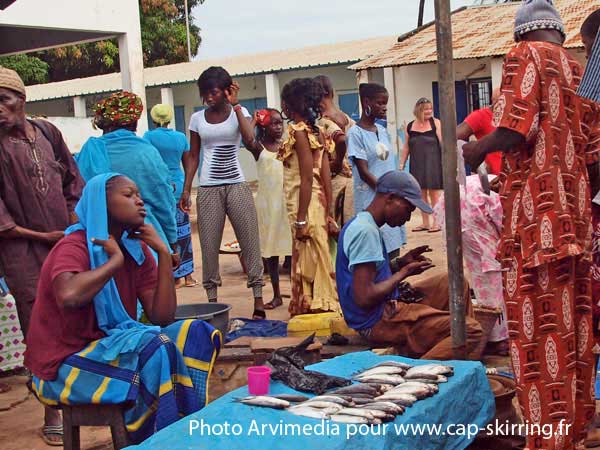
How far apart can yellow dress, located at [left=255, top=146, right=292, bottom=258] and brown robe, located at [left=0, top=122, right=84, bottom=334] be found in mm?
3361

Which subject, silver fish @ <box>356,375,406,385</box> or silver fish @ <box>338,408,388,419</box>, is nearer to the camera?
silver fish @ <box>338,408,388,419</box>

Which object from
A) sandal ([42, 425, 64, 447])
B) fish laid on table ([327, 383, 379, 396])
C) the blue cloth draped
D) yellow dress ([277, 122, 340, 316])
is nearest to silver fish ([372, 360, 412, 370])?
fish laid on table ([327, 383, 379, 396])

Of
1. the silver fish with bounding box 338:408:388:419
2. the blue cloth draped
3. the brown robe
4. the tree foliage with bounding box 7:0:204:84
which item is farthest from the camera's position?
the tree foliage with bounding box 7:0:204:84

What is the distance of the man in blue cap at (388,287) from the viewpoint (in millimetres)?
4793

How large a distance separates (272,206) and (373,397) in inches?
186

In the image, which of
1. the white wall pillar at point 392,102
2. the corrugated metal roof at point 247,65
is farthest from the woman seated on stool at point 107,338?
the corrugated metal roof at point 247,65

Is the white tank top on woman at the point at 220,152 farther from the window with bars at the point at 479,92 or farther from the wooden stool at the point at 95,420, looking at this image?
the window with bars at the point at 479,92

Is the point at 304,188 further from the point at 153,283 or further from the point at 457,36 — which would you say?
the point at 457,36

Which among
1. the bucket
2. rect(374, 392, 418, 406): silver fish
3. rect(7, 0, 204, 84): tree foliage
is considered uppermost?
rect(7, 0, 204, 84): tree foliage

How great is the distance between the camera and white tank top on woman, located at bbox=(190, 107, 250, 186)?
717cm

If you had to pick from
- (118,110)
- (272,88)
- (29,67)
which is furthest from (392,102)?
(118,110)

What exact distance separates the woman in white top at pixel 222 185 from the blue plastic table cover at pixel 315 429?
3.32 meters

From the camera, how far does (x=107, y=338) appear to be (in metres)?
3.82

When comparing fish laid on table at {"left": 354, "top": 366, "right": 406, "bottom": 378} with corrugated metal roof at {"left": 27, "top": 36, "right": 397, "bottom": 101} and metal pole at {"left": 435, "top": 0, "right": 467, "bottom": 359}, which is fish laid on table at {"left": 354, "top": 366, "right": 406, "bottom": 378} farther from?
corrugated metal roof at {"left": 27, "top": 36, "right": 397, "bottom": 101}
